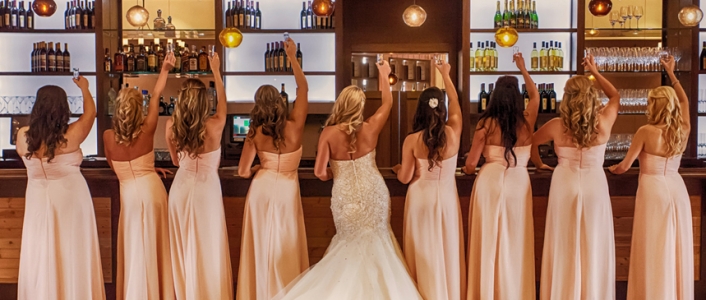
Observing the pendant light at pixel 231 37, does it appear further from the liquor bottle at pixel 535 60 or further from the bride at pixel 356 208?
the liquor bottle at pixel 535 60

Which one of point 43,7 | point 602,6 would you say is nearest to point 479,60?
point 602,6

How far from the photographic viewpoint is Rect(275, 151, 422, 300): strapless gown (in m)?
3.64

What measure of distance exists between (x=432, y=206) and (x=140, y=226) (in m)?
1.70

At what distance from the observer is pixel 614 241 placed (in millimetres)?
4199

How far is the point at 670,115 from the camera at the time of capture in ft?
13.0

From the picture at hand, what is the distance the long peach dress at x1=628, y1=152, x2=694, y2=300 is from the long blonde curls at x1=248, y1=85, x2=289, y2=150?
7.01ft

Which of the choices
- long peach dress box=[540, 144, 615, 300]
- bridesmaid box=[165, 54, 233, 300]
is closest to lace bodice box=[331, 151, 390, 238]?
bridesmaid box=[165, 54, 233, 300]

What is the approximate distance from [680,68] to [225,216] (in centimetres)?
495

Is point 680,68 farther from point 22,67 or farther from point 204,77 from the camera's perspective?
point 22,67

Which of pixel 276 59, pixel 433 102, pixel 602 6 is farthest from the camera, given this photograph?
pixel 276 59

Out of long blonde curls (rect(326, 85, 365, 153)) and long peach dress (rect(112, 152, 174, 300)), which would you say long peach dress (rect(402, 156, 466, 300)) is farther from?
long peach dress (rect(112, 152, 174, 300))

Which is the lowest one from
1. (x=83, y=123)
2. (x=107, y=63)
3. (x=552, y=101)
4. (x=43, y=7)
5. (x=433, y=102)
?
(x=83, y=123)

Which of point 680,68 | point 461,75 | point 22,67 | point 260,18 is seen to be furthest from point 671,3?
point 22,67

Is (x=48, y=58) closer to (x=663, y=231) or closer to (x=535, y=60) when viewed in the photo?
(x=535, y=60)
